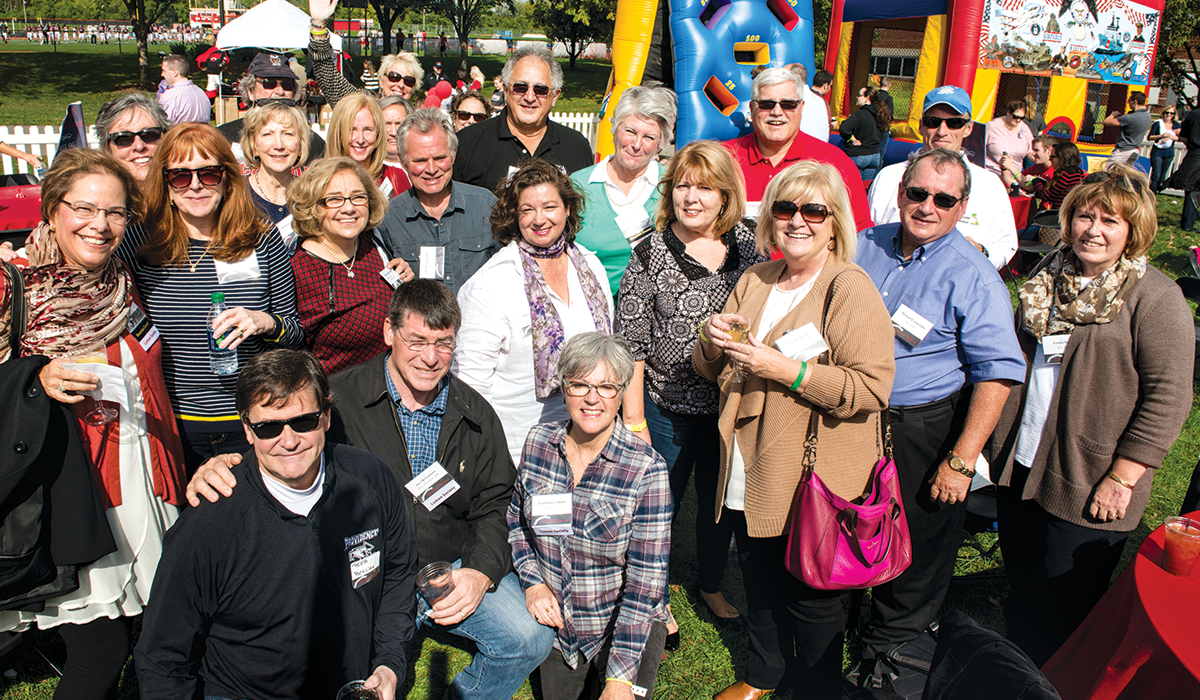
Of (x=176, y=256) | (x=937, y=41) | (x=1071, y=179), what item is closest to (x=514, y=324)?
(x=176, y=256)

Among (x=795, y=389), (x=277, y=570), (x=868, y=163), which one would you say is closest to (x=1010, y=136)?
(x=868, y=163)

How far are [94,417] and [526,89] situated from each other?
306 cm

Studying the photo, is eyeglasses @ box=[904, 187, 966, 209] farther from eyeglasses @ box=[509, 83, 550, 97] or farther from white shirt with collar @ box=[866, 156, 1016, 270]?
eyeglasses @ box=[509, 83, 550, 97]

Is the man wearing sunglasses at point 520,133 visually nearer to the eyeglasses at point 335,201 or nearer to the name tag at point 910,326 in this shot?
the eyeglasses at point 335,201

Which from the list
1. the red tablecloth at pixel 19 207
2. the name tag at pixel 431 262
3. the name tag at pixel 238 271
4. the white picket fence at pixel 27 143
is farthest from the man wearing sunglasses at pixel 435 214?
the white picket fence at pixel 27 143

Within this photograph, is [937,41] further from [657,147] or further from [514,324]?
[514,324]

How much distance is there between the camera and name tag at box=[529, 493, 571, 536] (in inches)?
100

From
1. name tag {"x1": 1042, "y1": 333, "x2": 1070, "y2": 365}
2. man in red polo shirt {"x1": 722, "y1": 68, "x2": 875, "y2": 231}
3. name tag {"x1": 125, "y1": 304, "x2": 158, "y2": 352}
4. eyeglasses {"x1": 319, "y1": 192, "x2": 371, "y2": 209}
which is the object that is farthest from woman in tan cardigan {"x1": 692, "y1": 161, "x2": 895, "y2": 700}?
name tag {"x1": 125, "y1": 304, "x2": 158, "y2": 352}

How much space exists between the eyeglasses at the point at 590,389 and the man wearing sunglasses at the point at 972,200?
190cm

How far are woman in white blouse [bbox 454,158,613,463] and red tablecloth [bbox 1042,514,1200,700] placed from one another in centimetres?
203

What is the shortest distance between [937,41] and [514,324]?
1215 centimetres

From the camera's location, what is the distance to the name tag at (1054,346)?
2.61 m

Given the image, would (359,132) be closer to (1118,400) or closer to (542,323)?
(542,323)

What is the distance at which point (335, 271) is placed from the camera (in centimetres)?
312
